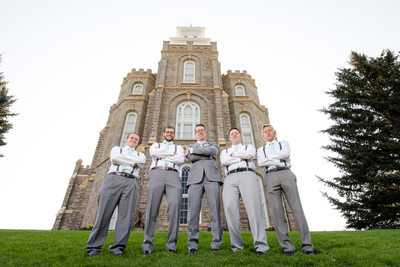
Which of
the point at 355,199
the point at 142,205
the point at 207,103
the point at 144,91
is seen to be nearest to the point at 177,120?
the point at 207,103

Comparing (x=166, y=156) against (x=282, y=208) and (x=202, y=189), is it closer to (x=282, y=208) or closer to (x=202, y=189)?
(x=202, y=189)

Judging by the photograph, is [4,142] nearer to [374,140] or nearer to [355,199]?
[355,199]

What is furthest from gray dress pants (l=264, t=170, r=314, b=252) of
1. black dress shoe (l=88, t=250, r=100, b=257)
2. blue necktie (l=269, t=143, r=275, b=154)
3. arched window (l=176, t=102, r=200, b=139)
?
arched window (l=176, t=102, r=200, b=139)

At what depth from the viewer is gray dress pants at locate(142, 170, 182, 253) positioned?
13.9 feet

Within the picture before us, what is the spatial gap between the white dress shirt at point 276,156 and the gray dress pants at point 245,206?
1.22ft

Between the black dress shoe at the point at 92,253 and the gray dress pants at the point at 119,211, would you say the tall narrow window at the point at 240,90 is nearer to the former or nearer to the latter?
the gray dress pants at the point at 119,211

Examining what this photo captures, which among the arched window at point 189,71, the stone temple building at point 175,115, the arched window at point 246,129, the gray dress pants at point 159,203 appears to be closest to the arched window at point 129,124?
the stone temple building at point 175,115

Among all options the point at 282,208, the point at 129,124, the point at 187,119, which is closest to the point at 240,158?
the point at 282,208

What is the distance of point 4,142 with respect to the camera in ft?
43.7

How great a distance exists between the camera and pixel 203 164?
4840 millimetres

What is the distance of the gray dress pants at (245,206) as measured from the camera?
4105 millimetres

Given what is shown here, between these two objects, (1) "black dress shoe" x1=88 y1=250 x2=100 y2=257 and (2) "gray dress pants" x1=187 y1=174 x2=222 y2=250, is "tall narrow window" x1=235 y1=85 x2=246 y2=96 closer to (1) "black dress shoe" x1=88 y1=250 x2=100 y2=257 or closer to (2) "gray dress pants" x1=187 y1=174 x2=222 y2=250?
(2) "gray dress pants" x1=187 y1=174 x2=222 y2=250

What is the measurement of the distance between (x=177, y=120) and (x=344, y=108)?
416 inches

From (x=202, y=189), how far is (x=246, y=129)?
13328 mm
